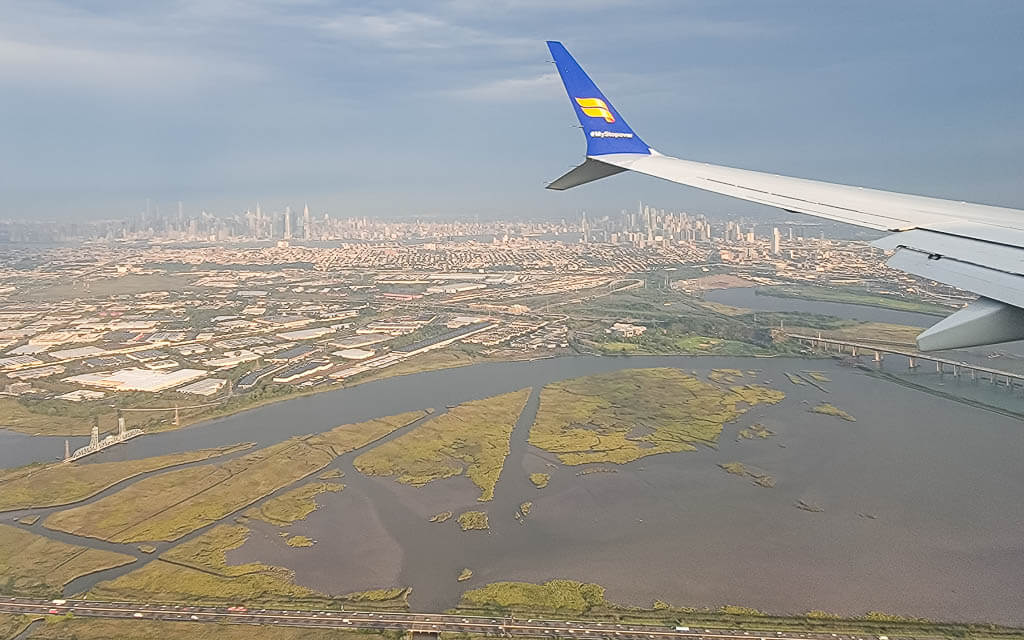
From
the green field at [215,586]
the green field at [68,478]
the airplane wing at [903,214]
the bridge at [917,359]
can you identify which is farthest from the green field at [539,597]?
the bridge at [917,359]

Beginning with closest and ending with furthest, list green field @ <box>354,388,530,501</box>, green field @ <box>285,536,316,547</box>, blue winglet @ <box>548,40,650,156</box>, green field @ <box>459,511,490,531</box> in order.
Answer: blue winglet @ <box>548,40,650,156</box> → green field @ <box>285,536,316,547</box> → green field @ <box>459,511,490,531</box> → green field @ <box>354,388,530,501</box>

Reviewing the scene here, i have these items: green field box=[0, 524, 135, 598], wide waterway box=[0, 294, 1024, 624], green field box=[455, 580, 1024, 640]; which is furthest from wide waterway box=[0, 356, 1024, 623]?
green field box=[0, 524, 135, 598]

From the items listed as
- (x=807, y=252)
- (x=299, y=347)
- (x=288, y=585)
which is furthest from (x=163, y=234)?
(x=288, y=585)

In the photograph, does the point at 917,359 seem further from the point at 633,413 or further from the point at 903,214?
the point at 903,214

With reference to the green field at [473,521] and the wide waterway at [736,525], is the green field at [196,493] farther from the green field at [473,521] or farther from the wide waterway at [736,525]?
the green field at [473,521]

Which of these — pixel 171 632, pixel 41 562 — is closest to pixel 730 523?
pixel 171 632

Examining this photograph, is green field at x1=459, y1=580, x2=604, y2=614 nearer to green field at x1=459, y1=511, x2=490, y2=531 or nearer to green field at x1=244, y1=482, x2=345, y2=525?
green field at x1=459, y1=511, x2=490, y2=531
